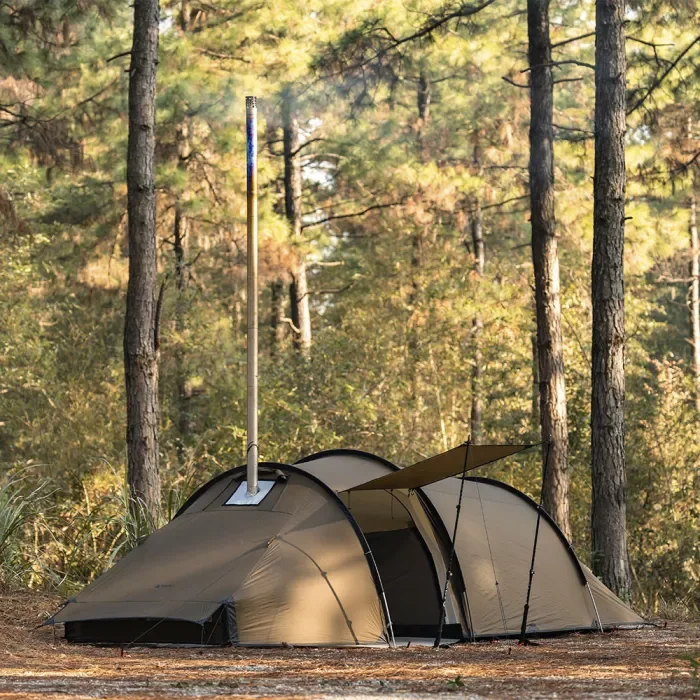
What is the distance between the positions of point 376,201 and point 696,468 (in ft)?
29.9

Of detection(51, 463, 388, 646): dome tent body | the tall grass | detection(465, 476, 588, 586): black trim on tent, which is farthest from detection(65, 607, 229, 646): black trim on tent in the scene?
detection(465, 476, 588, 586): black trim on tent

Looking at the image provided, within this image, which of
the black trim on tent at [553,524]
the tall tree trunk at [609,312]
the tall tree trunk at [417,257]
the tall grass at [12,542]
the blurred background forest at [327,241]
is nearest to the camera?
the tall grass at [12,542]

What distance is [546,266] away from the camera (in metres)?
11.7

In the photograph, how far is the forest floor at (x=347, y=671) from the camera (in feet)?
14.5

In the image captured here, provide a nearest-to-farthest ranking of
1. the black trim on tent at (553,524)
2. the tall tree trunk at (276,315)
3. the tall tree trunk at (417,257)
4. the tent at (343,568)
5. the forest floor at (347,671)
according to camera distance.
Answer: the forest floor at (347,671), the tent at (343,568), the black trim on tent at (553,524), the tall tree trunk at (417,257), the tall tree trunk at (276,315)

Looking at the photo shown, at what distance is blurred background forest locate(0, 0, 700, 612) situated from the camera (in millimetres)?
13219

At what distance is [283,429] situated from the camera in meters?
→ 15.8

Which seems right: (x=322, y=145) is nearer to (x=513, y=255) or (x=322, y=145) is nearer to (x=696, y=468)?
(x=513, y=255)

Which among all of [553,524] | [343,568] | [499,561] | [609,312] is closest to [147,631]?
[343,568]

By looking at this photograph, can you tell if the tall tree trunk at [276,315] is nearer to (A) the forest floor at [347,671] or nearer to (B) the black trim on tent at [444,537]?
(B) the black trim on tent at [444,537]

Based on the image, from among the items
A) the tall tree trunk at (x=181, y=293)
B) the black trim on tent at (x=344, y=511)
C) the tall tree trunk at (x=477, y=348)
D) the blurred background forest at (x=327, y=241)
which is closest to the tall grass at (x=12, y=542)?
the black trim on tent at (x=344, y=511)

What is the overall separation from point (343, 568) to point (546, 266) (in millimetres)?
5595

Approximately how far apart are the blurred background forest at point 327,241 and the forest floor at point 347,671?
550cm

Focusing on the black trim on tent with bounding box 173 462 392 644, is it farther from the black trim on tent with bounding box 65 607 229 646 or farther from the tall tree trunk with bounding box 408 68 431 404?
the tall tree trunk with bounding box 408 68 431 404
